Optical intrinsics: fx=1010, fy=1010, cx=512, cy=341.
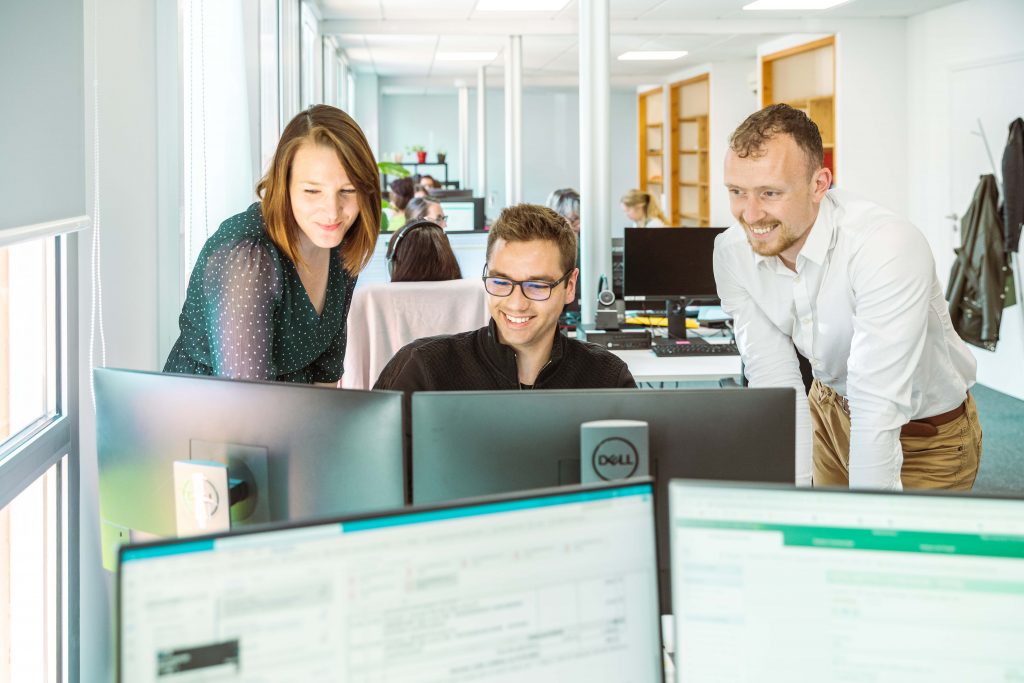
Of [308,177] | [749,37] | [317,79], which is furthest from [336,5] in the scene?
[308,177]

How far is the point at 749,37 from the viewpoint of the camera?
9.62 m

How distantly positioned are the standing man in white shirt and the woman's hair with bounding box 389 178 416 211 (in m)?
5.34

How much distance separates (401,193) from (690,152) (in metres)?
6.21

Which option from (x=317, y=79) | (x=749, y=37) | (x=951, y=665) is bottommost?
(x=951, y=665)

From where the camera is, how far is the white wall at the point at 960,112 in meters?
6.50

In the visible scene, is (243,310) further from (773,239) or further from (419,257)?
(419,257)

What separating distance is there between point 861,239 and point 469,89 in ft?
48.1

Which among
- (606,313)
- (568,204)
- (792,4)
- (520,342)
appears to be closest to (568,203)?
(568,204)

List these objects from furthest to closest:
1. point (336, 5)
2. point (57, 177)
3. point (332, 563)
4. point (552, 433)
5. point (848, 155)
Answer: point (848, 155) → point (336, 5) → point (57, 177) → point (552, 433) → point (332, 563)

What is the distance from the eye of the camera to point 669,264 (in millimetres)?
4410

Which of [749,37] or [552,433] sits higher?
[749,37]

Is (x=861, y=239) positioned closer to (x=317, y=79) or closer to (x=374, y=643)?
(x=374, y=643)

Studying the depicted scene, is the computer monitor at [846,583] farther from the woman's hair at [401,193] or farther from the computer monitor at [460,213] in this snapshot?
the woman's hair at [401,193]

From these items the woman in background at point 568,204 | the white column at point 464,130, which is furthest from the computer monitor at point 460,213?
the white column at point 464,130
